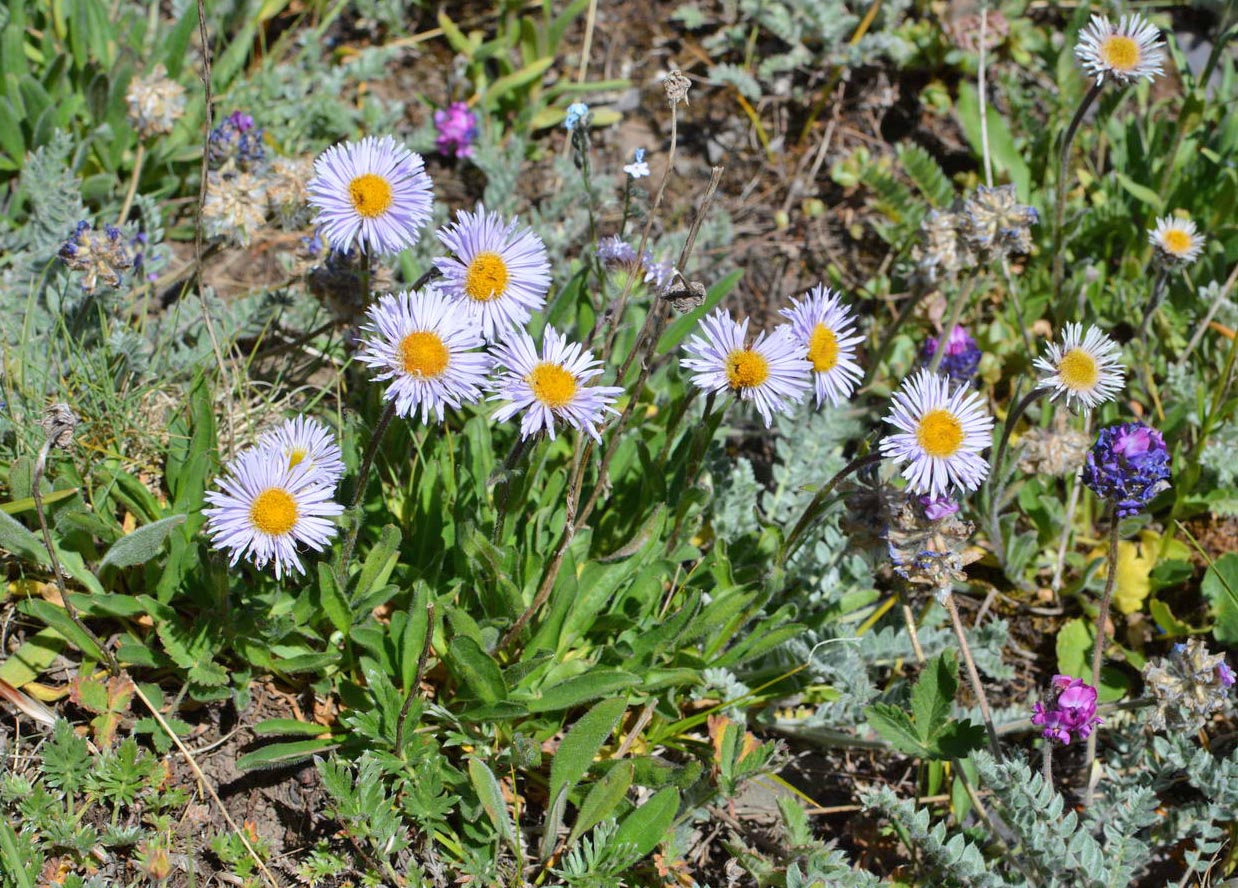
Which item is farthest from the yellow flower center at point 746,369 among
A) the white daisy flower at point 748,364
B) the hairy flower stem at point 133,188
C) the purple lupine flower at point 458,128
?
the purple lupine flower at point 458,128

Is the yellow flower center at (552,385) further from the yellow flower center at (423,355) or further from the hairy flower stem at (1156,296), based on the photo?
the hairy flower stem at (1156,296)

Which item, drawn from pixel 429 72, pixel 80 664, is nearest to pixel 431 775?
pixel 80 664

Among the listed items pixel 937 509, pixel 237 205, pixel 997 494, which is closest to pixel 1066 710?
pixel 937 509

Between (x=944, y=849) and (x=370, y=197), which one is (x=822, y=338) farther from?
(x=944, y=849)

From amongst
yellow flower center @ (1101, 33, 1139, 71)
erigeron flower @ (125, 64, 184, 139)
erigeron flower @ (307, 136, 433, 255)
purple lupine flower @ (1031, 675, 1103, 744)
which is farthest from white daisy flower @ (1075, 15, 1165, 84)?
erigeron flower @ (125, 64, 184, 139)

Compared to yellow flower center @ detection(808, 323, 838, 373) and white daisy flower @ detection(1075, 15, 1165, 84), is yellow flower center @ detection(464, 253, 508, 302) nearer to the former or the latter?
yellow flower center @ detection(808, 323, 838, 373)

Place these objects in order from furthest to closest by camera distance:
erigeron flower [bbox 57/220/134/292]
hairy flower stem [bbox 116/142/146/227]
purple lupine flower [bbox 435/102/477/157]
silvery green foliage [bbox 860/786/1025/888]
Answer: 1. purple lupine flower [bbox 435/102/477/157]
2. hairy flower stem [bbox 116/142/146/227]
3. erigeron flower [bbox 57/220/134/292]
4. silvery green foliage [bbox 860/786/1025/888]
